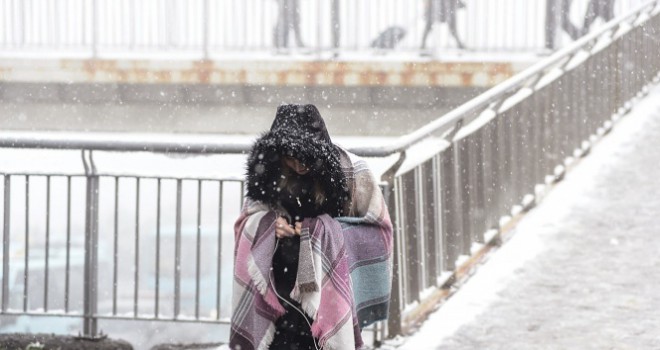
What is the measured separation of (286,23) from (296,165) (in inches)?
522

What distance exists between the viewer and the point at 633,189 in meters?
10.0

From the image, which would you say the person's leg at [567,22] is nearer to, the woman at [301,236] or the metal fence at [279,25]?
the metal fence at [279,25]

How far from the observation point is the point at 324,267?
4.86 m

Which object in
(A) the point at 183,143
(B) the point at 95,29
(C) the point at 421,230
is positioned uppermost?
(B) the point at 95,29

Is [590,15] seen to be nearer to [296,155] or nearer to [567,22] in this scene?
[567,22]

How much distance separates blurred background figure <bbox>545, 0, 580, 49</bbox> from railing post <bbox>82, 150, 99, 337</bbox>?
11.1 metres

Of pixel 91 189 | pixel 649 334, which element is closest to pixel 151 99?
pixel 91 189

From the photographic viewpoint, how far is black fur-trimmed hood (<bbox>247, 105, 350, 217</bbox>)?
15.5ft

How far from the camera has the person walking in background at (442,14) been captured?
1748cm

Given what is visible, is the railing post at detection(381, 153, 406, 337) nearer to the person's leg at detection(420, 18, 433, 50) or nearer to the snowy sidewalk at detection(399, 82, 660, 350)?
the snowy sidewalk at detection(399, 82, 660, 350)

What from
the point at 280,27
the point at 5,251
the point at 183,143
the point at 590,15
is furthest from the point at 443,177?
A: the point at 280,27

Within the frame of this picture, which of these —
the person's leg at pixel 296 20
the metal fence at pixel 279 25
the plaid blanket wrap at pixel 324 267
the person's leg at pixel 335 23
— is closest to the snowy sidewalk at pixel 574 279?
the plaid blanket wrap at pixel 324 267

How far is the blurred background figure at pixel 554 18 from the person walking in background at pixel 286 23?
11.1 ft

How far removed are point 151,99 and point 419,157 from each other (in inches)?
401
